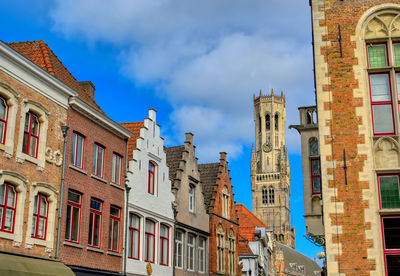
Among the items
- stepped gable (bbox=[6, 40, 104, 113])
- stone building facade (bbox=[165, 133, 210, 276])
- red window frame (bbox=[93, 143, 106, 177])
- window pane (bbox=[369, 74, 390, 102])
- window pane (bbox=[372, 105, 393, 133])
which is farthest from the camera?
stone building facade (bbox=[165, 133, 210, 276])

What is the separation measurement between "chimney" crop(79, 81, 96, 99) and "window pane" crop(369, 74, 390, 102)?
47.9 ft

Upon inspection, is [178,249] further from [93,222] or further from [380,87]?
[380,87]

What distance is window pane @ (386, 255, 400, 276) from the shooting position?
555 inches

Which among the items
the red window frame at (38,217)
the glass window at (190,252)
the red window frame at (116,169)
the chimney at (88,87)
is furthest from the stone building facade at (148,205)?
the red window frame at (38,217)

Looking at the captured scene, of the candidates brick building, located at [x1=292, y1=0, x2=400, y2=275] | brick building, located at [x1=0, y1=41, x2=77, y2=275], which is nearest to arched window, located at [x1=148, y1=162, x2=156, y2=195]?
brick building, located at [x1=0, y1=41, x2=77, y2=275]

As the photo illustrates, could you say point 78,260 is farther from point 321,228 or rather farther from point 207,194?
point 207,194

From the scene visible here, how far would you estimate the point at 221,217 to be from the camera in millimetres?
35594

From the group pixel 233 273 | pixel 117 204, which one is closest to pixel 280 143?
pixel 233 273

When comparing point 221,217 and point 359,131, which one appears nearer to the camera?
point 359,131

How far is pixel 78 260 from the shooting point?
21203 mm

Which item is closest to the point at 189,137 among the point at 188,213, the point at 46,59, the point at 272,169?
the point at 188,213

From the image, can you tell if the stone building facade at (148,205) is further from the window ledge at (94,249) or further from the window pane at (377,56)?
the window pane at (377,56)

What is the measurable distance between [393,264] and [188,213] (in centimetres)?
1826

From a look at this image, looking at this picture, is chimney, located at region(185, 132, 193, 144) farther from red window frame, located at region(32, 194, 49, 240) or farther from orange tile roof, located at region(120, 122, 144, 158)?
red window frame, located at region(32, 194, 49, 240)
